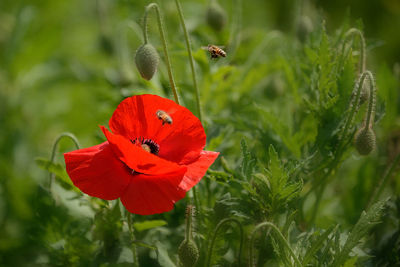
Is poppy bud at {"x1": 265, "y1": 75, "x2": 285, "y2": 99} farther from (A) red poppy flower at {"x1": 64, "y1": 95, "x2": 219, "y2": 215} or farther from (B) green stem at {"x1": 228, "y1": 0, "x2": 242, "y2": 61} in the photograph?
(A) red poppy flower at {"x1": 64, "y1": 95, "x2": 219, "y2": 215}

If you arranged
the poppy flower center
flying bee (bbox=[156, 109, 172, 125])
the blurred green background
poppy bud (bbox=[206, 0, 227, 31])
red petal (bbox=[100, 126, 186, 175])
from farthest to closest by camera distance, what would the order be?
poppy bud (bbox=[206, 0, 227, 31])
the blurred green background
the poppy flower center
flying bee (bbox=[156, 109, 172, 125])
red petal (bbox=[100, 126, 186, 175])

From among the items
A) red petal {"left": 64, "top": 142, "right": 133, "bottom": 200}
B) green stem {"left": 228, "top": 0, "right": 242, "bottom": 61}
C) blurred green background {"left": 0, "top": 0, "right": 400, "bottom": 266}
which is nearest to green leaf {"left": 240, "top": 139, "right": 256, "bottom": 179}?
red petal {"left": 64, "top": 142, "right": 133, "bottom": 200}

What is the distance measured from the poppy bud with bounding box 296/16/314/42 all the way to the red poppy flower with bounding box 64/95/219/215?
1042mm

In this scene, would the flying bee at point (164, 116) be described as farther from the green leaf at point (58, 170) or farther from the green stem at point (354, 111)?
the green stem at point (354, 111)

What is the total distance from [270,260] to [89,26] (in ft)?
10.4

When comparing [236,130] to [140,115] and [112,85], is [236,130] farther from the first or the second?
[112,85]

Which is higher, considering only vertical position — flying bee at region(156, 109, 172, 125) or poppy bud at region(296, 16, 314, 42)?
poppy bud at region(296, 16, 314, 42)

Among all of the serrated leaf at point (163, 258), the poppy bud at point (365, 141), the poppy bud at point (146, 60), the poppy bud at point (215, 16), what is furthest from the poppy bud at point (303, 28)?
the serrated leaf at point (163, 258)

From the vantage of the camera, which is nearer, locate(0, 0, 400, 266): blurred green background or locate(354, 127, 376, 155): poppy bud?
locate(354, 127, 376, 155): poppy bud

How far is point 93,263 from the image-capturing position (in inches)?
62.0

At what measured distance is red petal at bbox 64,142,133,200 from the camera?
1340 millimetres

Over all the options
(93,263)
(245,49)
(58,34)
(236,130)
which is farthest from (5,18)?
(93,263)

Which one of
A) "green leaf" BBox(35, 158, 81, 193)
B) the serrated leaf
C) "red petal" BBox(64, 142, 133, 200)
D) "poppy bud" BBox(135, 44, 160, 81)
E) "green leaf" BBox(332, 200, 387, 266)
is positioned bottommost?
the serrated leaf

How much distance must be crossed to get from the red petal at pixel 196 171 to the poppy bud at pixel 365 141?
45cm
